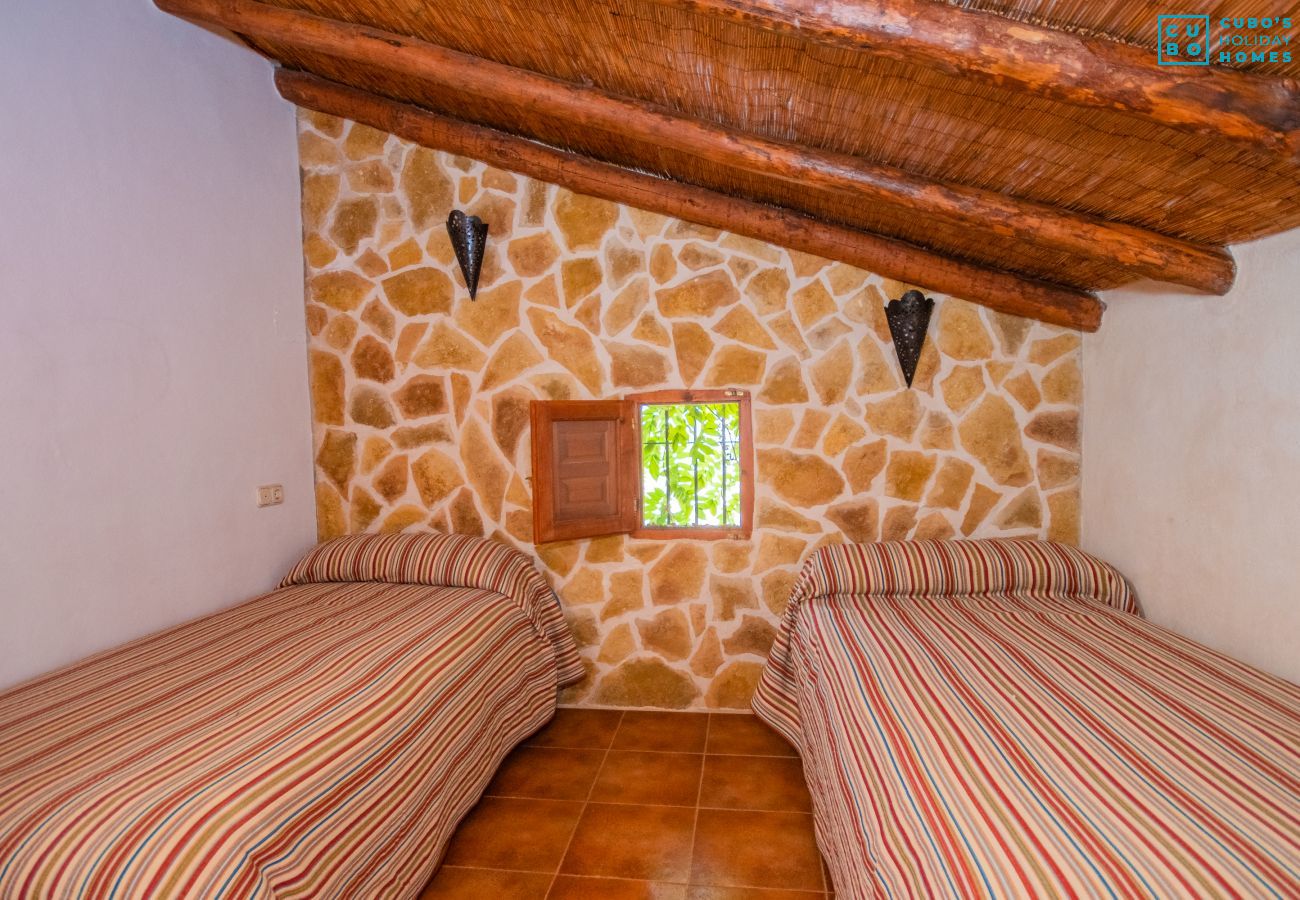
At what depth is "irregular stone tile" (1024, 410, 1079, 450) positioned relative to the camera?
2898mm

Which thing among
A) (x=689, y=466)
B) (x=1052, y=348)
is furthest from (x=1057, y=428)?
(x=689, y=466)

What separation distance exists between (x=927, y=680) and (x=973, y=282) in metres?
1.60

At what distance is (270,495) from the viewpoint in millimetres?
2975

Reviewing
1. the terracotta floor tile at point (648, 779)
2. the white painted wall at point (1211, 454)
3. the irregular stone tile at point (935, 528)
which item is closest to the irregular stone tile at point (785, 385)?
the irregular stone tile at point (935, 528)

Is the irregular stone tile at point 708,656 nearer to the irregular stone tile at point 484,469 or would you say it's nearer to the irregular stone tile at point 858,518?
the irregular stone tile at point 858,518

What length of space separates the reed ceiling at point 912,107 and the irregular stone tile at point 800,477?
0.89 m

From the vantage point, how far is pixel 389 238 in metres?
3.19

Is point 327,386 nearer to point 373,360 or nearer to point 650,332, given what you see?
point 373,360

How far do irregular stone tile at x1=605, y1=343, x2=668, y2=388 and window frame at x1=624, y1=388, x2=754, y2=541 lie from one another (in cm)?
6

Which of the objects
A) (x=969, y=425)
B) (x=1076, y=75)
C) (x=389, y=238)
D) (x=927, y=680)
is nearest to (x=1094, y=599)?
(x=969, y=425)

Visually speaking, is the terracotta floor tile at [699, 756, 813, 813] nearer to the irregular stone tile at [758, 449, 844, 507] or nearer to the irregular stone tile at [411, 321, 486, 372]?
the irregular stone tile at [758, 449, 844, 507]

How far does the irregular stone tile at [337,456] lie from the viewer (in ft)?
10.7

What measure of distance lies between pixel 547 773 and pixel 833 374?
1956 mm

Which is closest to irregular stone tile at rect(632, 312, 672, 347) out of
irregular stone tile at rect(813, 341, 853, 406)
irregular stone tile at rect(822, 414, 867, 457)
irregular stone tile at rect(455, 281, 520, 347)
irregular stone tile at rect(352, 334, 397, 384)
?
irregular stone tile at rect(455, 281, 520, 347)
